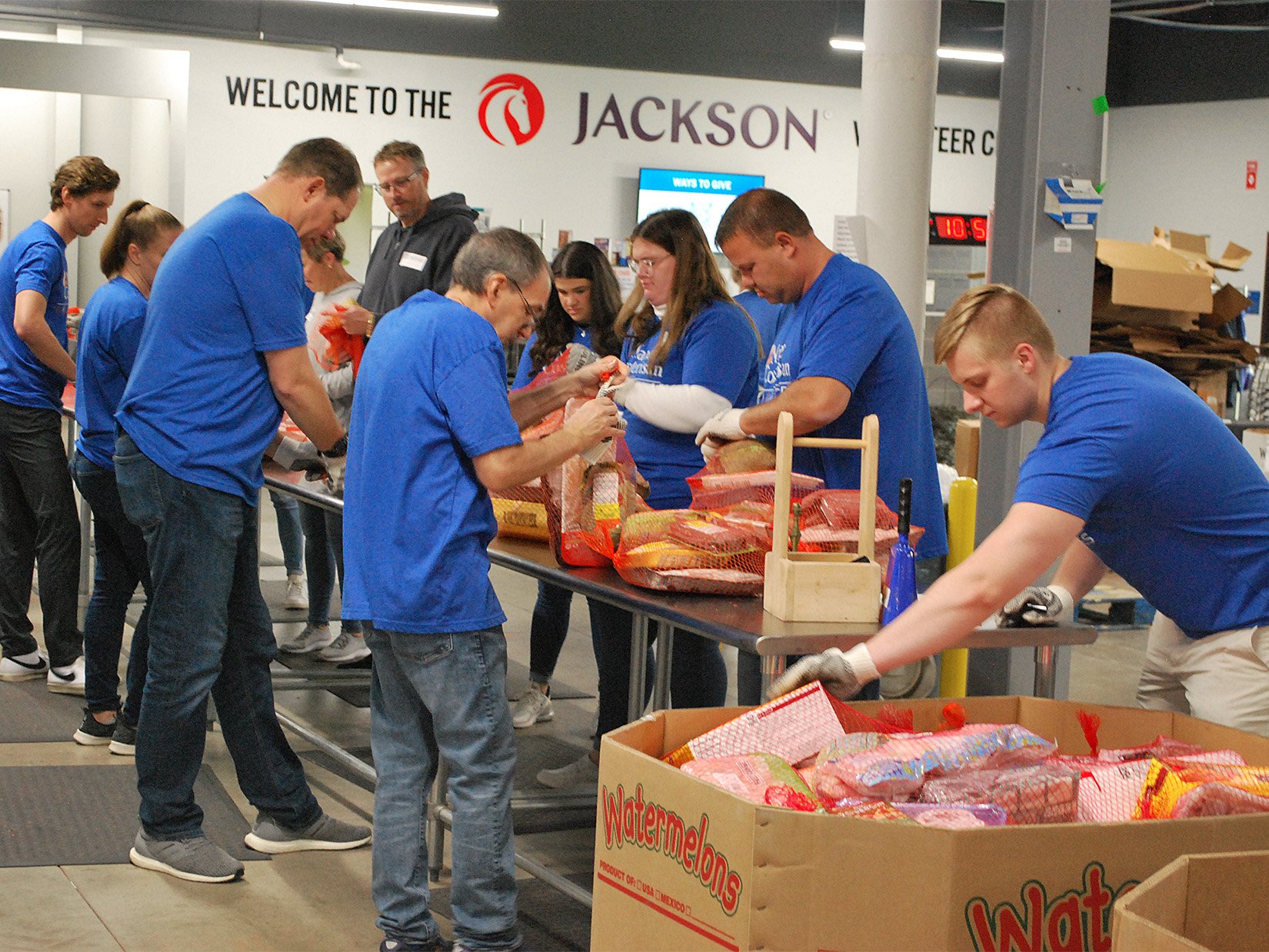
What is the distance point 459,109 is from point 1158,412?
36.3ft

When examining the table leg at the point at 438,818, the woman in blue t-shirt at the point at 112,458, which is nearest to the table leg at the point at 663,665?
the table leg at the point at 438,818

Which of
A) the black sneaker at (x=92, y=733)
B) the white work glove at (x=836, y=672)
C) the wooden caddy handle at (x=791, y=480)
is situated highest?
the wooden caddy handle at (x=791, y=480)

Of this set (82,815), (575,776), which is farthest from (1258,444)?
(82,815)

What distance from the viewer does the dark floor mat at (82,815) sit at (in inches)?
134

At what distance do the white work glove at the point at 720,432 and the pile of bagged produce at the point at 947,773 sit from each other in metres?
1.02

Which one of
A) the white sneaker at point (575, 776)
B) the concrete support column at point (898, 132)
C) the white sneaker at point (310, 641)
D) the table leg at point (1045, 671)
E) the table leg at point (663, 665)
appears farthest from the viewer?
the concrete support column at point (898, 132)

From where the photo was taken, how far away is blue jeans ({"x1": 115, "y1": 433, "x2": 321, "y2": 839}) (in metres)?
3.00

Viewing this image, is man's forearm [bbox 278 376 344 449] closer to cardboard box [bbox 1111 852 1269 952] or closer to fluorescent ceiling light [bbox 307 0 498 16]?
cardboard box [bbox 1111 852 1269 952]

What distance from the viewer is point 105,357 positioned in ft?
13.1

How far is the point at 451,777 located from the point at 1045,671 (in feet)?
3.67

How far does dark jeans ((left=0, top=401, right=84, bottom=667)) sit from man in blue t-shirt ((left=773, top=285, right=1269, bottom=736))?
137 inches

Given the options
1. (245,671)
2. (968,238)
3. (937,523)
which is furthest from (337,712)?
(968,238)

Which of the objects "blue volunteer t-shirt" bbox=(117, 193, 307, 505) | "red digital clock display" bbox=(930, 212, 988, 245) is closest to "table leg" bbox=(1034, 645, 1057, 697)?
"blue volunteer t-shirt" bbox=(117, 193, 307, 505)

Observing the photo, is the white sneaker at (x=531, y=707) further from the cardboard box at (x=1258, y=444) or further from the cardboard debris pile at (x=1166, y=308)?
the cardboard box at (x=1258, y=444)
